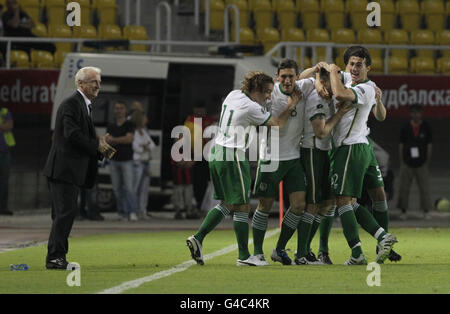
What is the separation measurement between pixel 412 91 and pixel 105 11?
24.8 feet

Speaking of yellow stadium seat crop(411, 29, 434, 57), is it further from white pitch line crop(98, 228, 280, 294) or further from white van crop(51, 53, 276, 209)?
white pitch line crop(98, 228, 280, 294)

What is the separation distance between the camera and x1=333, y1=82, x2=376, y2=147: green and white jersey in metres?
11.7

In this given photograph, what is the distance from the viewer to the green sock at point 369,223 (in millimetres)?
11703

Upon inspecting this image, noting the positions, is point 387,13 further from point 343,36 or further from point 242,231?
point 242,231

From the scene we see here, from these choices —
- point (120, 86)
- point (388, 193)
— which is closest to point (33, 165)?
point (120, 86)

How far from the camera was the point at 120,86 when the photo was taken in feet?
69.9

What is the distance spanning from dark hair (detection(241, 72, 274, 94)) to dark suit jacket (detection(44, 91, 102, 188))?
1.59 m

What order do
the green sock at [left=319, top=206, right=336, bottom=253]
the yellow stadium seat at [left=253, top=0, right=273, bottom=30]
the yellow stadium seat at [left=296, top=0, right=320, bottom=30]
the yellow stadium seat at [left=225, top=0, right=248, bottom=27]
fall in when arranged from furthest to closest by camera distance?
1. the yellow stadium seat at [left=296, top=0, right=320, bottom=30]
2. the yellow stadium seat at [left=253, top=0, right=273, bottom=30]
3. the yellow stadium seat at [left=225, top=0, right=248, bottom=27]
4. the green sock at [left=319, top=206, right=336, bottom=253]

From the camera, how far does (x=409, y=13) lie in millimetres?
27406

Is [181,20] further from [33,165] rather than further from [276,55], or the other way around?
[33,165]

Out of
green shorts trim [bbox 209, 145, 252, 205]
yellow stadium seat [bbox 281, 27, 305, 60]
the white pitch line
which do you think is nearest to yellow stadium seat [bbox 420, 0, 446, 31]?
yellow stadium seat [bbox 281, 27, 305, 60]

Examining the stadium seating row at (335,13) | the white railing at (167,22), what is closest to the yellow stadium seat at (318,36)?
the stadium seating row at (335,13)
